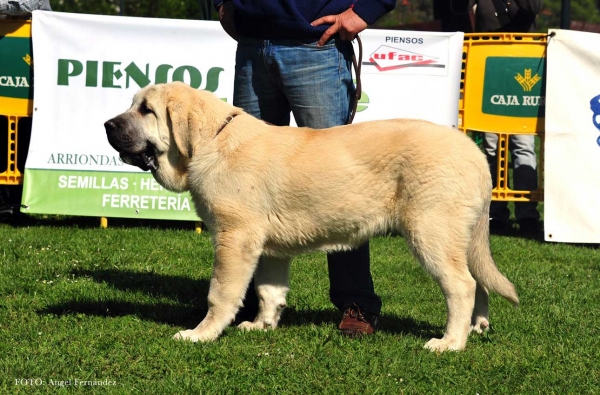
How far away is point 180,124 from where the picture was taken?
15.1 feet

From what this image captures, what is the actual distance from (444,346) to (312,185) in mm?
1129

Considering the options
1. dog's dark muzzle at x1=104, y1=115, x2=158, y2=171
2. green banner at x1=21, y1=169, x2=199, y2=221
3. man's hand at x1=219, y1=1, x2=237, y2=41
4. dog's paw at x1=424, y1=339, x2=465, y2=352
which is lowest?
green banner at x1=21, y1=169, x2=199, y2=221

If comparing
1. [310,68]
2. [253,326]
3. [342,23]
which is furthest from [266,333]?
[342,23]

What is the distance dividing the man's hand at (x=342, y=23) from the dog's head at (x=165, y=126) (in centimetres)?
70

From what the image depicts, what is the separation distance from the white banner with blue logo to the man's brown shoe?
349 centimetres

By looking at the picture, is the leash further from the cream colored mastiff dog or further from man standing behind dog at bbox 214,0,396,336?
the cream colored mastiff dog

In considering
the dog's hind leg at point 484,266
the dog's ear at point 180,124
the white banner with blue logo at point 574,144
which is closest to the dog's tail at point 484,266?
the dog's hind leg at point 484,266

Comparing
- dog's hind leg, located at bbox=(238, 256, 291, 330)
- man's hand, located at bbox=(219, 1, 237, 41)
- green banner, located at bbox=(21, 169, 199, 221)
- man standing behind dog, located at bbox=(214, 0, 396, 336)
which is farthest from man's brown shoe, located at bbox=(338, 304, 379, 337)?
green banner, located at bbox=(21, 169, 199, 221)

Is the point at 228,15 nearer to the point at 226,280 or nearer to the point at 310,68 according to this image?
the point at 310,68

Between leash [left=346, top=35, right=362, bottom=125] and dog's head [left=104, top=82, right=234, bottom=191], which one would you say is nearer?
dog's head [left=104, top=82, right=234, bottom=191]

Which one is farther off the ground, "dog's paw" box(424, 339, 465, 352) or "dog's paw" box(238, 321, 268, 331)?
"dog's paw" box(424, 339, 465, 352)

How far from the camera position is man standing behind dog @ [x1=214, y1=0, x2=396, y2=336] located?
4793mm

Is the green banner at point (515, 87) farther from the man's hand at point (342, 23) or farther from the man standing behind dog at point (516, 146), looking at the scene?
the man's hand at point (342, 23)

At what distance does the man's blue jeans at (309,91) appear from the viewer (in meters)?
4.85
